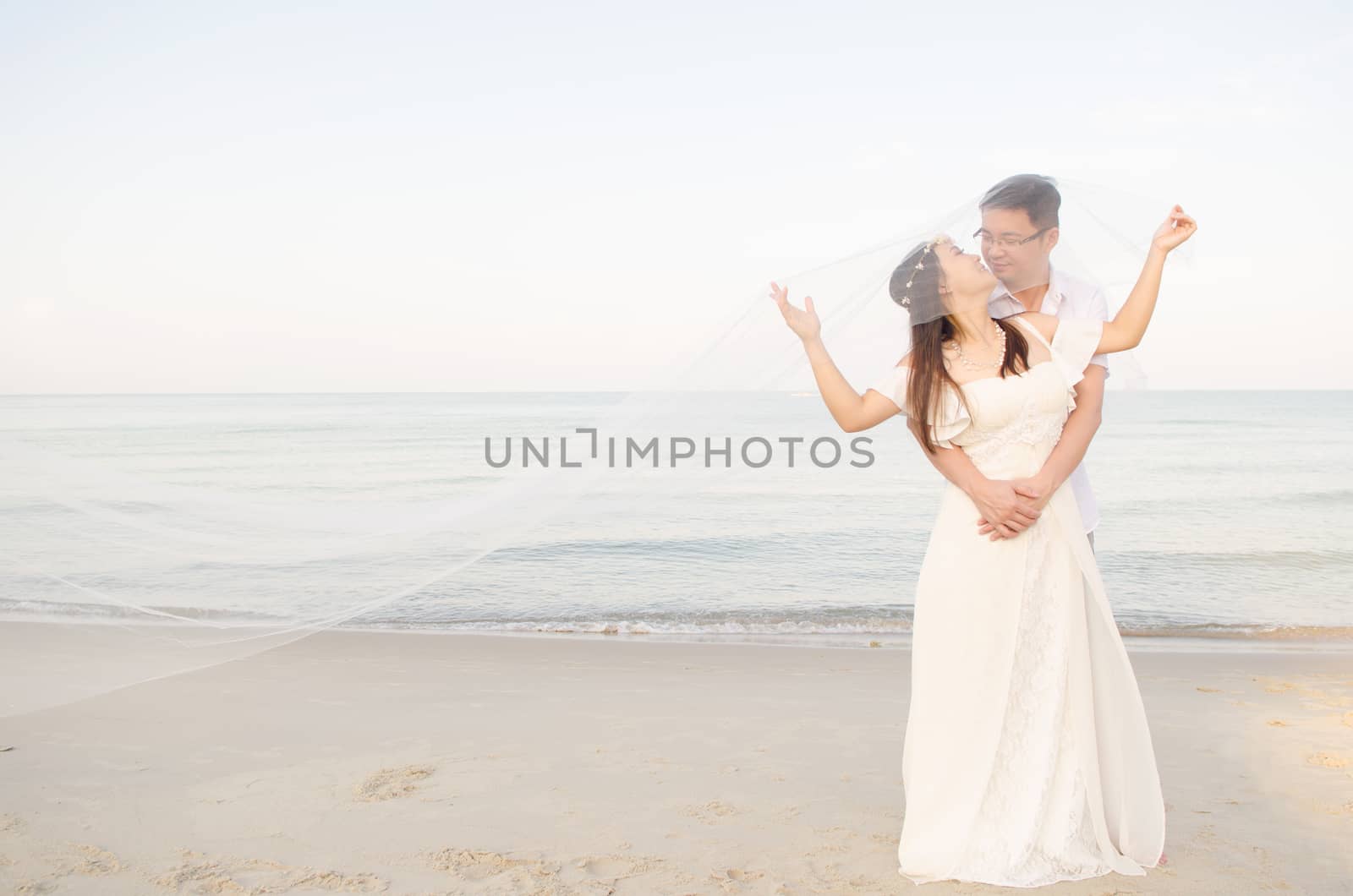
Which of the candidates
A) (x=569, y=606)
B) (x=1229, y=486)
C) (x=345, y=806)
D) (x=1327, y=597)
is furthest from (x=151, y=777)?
(x=1229, y=486)

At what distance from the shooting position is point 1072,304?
3.20m

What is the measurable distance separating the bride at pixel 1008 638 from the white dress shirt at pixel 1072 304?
99 millimetres

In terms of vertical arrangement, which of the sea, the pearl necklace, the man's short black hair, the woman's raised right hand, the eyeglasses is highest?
the man's short black hair

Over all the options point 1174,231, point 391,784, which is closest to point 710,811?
point 391,784

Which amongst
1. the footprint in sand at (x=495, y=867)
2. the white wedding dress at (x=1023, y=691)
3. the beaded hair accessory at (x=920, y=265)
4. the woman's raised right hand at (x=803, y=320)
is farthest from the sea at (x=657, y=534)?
the footprint in sand at (x=495, y=867)

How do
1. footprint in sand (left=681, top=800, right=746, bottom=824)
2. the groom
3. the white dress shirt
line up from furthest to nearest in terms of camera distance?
footprint in sand (left=681, top=800, right=746, bottom=824)
the white dress shirt
the groom

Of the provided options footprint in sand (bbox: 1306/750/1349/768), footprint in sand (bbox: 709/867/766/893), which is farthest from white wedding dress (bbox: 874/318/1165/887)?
A: footprint in sand (bbox: 1306/750/1349/768)

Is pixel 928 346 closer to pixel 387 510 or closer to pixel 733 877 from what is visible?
→ pixel 733 877

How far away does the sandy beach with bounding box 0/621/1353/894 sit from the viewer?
3.14 m

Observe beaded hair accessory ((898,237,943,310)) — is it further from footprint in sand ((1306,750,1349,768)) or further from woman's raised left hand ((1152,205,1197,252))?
footprint in sand ((1306,750,1349,768))

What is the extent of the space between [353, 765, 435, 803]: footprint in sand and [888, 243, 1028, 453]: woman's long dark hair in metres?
2.43

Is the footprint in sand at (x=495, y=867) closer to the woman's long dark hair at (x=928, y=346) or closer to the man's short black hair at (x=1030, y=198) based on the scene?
the woman's long dark hair at (x=928, y=346)

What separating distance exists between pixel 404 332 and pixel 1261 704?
29.9 metres

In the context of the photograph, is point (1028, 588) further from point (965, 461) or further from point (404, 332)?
point (404, 332)
